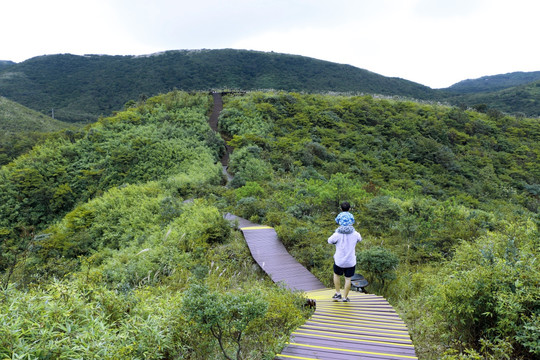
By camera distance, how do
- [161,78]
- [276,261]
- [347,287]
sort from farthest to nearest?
[161,78], [276,261], [347,287]

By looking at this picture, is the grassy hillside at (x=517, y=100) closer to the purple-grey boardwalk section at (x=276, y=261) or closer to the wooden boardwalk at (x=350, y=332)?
the purple-grey boardwalk section at (x=276, y=261)

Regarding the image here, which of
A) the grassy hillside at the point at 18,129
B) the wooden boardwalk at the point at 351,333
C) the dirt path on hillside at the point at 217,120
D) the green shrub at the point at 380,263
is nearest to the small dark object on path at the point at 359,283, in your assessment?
the wooden boardwalk at the point at 351,333

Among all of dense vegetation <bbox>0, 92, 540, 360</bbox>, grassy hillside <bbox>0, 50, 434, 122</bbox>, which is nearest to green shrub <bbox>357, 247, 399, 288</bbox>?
dense vegetation <bbox>0, 92, 540, 360</bbox>

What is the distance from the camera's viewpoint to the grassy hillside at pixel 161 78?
59438 millimetres

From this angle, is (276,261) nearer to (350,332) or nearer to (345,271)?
(345,271)

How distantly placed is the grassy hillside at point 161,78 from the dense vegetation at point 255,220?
3733cm

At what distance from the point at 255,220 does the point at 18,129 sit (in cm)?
3840

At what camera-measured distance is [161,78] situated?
65.8 metres

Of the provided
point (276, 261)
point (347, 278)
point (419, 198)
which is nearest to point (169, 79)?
point (419, 198)

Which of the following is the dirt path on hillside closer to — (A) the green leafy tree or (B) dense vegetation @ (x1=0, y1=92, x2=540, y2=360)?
(B) dense vegetation @ (x1=0, y1=92, x2=540, y2=360)

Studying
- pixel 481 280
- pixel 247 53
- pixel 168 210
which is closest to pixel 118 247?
pixel 168 210

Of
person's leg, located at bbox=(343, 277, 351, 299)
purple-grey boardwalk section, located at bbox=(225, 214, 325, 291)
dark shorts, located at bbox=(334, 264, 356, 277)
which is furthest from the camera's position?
purple-grey boardwalk section, located at bbox=(225, 214, 325, 291)

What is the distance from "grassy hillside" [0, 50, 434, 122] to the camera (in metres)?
59.4

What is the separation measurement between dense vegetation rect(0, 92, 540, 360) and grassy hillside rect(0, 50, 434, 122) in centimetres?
3733
